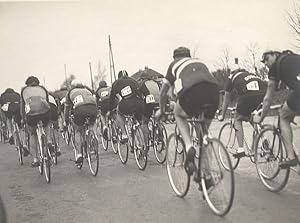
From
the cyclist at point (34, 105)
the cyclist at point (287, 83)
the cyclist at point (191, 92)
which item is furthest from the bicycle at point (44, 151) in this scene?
the cyclist at point (287, 83)

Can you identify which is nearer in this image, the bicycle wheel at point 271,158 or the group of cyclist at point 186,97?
the group of cyclist at point 186,97

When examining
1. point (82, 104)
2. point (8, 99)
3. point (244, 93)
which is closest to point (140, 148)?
point (82, 104)

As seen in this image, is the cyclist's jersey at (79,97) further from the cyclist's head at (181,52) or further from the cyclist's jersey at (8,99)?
the cyclist's jersey at (8,99)

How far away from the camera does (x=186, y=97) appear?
4695 millimetres

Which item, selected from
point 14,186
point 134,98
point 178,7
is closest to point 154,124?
point 134,98

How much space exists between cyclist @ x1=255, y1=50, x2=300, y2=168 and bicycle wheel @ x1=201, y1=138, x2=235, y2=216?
0.97 meters

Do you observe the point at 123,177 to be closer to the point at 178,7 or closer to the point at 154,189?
the point at 154,189

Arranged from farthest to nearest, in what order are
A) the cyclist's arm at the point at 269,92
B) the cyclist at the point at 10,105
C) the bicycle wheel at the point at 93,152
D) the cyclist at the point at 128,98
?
the cyclist at the point at 10,105 → the cyclist at the point at 128,98 → the bicycle wheel at the point at 93,152 → the cyclist's arm at the point at 269,92

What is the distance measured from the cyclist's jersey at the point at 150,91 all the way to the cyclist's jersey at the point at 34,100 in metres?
2.14

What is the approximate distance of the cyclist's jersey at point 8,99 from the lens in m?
11.9

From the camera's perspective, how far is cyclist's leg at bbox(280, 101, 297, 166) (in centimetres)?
493

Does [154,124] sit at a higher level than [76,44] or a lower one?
lower

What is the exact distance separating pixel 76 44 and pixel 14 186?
419cm

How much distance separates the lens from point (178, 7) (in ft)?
27.6
